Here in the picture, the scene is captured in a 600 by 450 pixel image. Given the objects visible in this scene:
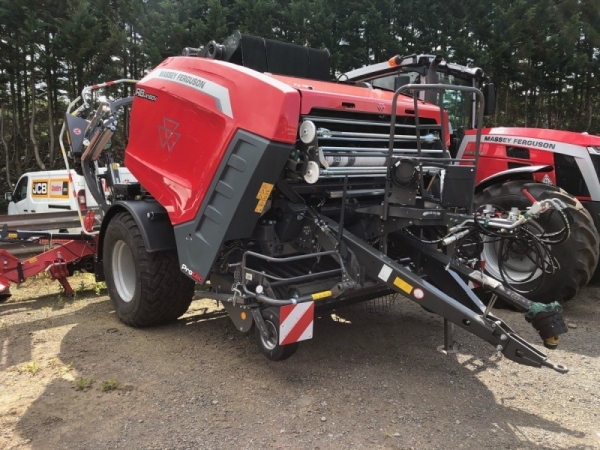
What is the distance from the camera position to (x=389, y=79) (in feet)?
20.8

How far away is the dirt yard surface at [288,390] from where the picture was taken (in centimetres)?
279

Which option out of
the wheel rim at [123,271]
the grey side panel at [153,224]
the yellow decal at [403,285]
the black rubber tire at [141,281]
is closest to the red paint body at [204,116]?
the grey side panel at [153,224]

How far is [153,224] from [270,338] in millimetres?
1508

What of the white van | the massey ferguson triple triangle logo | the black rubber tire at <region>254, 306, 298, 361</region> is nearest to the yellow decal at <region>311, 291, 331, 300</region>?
the black rubber tire at <region>254, 306, 298, 361</region>

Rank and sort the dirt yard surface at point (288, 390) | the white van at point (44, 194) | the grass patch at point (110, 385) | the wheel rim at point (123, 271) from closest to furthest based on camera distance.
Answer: the dirt yard surface at point (288, 390), the grass patch at point (110, 385), the wheel rim at point (123, 271), the white van at point (44, 194)

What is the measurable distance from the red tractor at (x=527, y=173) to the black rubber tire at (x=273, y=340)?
2.05m

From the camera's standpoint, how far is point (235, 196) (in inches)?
128

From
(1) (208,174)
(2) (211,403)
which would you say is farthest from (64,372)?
(1) (208,174)

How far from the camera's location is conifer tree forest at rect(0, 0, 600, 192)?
44.0 ft

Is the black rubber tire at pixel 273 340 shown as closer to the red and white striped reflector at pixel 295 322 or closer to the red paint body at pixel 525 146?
the red and white striped reflector at pixel 295 322

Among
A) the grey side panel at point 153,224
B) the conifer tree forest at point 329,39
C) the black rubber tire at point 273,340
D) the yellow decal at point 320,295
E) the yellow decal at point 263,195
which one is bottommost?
the black rubber tire at point 273,340

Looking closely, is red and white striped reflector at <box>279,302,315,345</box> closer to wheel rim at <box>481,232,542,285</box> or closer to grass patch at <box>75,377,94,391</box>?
grass patch at <box>75,377,94,391</box>

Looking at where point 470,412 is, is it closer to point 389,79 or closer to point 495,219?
point 495,219

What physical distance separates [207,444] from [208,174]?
1748 mm
